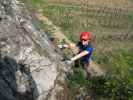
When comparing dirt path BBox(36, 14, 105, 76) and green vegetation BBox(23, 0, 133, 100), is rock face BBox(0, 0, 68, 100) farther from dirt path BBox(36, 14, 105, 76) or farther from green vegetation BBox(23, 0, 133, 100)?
dirt path BBox(36, 14, 105, 76)

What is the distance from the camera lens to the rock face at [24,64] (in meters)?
5.49

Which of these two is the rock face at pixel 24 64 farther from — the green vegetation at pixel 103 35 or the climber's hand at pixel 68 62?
the green vegetation at pixel 103 35

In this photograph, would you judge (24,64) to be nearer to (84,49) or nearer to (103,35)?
(84,49)

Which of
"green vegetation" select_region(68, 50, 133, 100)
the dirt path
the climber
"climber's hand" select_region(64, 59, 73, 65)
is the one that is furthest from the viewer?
the dirt path

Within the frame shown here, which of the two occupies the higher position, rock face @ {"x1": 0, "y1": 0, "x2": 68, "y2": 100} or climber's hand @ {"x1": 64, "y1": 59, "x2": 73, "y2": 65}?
rock face @ {"x1": 0, "y1": 0, "x2": 68, "y2": 100}

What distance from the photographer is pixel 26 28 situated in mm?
5957

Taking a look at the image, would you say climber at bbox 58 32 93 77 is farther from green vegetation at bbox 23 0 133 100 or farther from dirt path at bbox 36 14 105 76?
dirt path at bbox 36 14 105 76

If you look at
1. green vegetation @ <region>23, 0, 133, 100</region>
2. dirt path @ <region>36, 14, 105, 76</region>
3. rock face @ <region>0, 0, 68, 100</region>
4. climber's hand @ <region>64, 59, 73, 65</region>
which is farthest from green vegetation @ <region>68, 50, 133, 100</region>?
dirt path @ <region>36, 14, 105, 76</region>

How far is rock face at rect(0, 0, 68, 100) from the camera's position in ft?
18.0

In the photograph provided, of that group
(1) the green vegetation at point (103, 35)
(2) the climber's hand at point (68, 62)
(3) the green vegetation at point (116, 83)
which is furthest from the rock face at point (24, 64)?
(3) the green vegetation at point (116, 83)

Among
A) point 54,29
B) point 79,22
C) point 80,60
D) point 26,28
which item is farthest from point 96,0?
point 26,28

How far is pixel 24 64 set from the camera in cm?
557

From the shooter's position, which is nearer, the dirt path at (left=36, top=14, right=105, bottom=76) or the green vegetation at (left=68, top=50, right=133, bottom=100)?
the green vegetation at (left=68, top=50, right=133, bottom=100)

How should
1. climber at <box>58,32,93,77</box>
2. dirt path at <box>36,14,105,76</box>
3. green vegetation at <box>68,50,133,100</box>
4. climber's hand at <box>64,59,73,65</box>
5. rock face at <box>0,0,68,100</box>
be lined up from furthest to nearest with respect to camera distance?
dirt path at <box>36,14,105,76</box> → climber at <box>58,32,93,77</box> → green vegetation at <box>68,50,133,100</box> → climber's hand at <box>64,59,73,65</box> → rock face at <box>0,0,68,100</box>
